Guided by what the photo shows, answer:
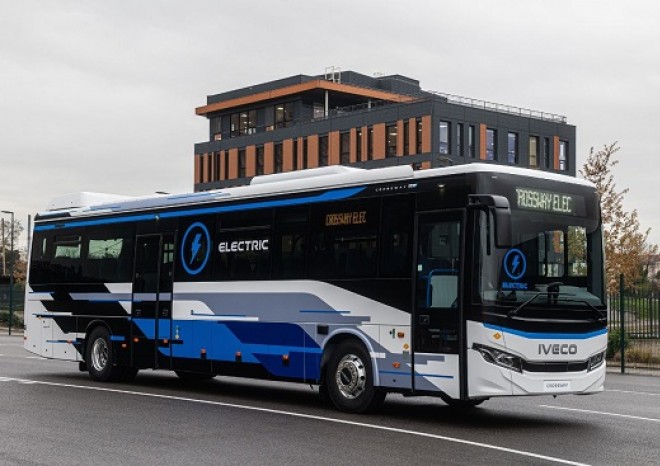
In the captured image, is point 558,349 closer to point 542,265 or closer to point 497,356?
point 497,356

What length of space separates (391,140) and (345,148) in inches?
176

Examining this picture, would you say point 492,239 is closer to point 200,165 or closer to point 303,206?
point 303,206

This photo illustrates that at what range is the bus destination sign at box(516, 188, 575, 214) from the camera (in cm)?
1288

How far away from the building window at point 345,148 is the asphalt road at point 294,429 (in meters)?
58.9

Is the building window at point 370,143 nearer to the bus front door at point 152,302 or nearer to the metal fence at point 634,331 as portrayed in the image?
the metal fence at point 634,331

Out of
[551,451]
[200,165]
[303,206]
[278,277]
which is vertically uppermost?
[200,165]

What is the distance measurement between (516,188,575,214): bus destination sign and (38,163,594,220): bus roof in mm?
225

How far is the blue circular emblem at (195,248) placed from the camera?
664 inches

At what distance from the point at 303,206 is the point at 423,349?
128 inches

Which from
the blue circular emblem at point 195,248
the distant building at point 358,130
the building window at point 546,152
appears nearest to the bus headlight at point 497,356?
the blue circular emblem at point 195,248

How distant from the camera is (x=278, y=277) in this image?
50.2 feet

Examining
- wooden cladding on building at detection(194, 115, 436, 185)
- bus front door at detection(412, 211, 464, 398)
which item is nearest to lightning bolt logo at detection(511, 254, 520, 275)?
bus front door at detection(412, 211, 464, 398)

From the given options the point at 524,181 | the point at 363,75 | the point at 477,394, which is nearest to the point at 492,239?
the point at 524,181

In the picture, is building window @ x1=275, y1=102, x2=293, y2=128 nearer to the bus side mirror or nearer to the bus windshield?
the bus windshield
